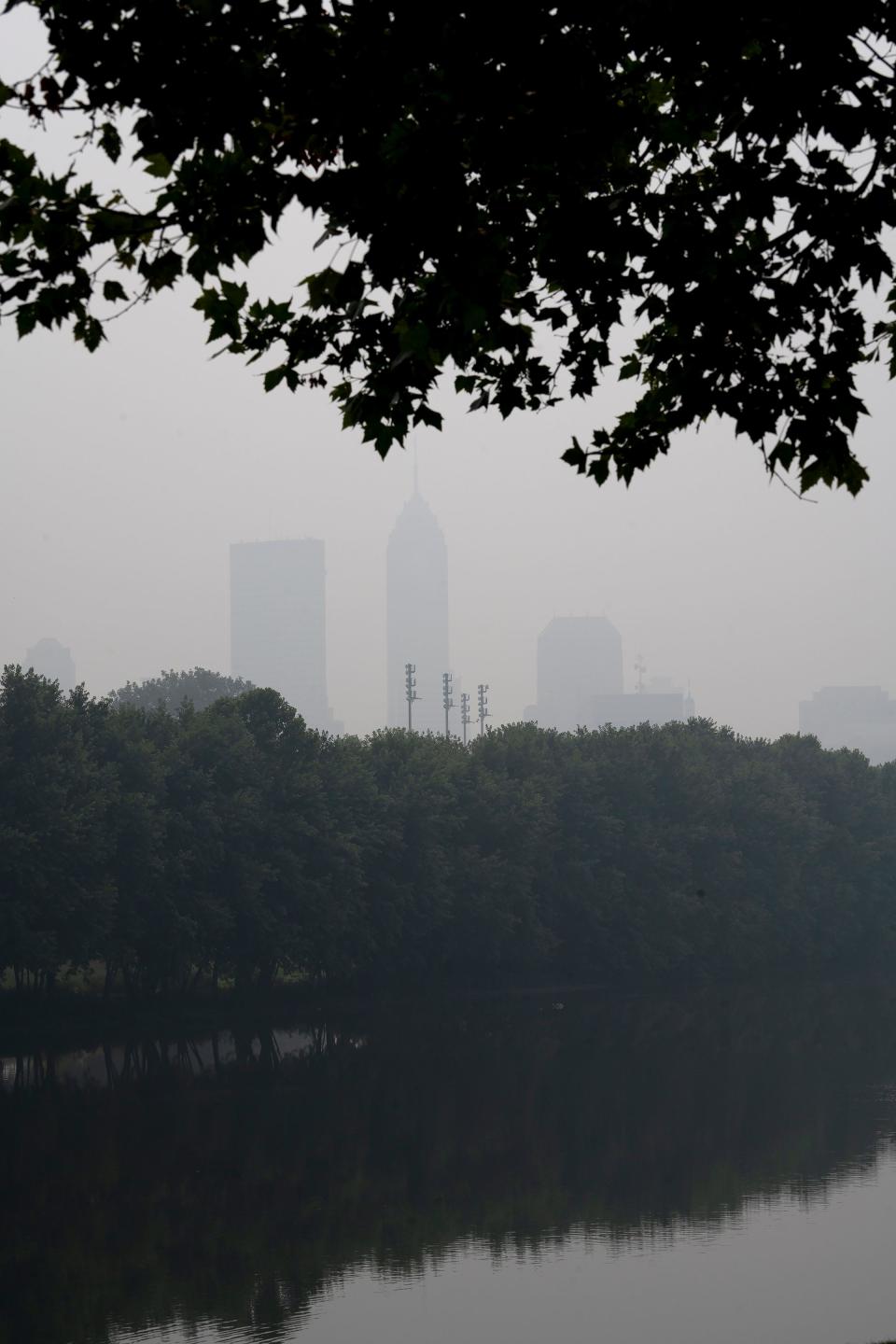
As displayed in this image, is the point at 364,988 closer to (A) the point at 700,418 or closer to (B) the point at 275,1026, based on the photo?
(B) the point at 275,1026

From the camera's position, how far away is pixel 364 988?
7069 centimetres

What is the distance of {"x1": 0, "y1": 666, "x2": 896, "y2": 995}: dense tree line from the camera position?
60188 mm

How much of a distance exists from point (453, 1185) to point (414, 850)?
31104mm

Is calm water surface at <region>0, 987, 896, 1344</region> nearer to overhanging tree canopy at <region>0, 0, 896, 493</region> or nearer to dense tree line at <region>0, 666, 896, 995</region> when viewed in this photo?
dense tree line at <region>0, 666, 896, 995</region>

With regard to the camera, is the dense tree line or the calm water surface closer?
the calm water surface

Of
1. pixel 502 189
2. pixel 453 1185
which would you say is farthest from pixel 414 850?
pixel 502 189

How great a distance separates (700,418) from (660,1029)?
60070 millimetres

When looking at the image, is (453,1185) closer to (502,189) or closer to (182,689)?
(502,189)

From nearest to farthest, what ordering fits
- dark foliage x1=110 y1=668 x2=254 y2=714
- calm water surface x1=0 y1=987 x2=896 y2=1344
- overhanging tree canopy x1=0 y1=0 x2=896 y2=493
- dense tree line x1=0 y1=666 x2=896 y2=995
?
overhanging tree canopy x1=0 y1=0 x2=896 y2=493
calm water surface x1=0 y1=987 x2=896 y2=1344
dense tree line x1=0 y1=666 x2=896 y2=995
dark foliage x1=110 y1=668 x2=254 y2=714

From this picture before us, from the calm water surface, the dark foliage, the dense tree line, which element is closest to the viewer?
the calm water surface

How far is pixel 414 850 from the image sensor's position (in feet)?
241

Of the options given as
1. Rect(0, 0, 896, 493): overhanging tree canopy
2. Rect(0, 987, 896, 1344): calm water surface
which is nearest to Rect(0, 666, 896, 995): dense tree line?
Rect(0, 987, 896, 1344): calm water surface

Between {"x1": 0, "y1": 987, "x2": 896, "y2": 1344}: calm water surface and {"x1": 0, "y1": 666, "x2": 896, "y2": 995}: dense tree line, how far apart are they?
4.81m

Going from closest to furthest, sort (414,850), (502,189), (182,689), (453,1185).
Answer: (502,189) → (453,1185) → (414,850) → (182,689)
